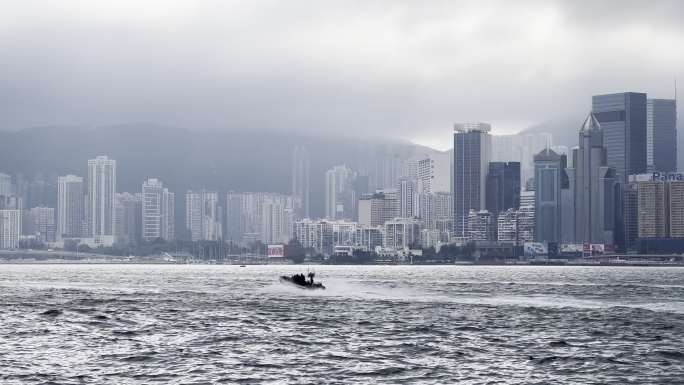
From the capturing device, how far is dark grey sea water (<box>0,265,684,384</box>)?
178 ft

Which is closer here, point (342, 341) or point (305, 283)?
point (342, 341)

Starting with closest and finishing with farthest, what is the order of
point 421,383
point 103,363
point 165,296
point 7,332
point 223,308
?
point 421,383, point 103,363, point 7,332, point 223,308, point 165,296

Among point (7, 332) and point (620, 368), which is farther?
point (7, 332)

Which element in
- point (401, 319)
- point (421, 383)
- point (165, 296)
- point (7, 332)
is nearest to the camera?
point (421, 383)

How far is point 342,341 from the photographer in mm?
69438

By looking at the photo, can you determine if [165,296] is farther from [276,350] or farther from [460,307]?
[276,350]

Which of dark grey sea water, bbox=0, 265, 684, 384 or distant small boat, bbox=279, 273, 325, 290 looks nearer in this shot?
dark grey sea water, bbox=0, 265, 684, 384

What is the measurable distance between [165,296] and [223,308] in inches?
1004

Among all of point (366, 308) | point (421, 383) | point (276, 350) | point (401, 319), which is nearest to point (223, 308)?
point (366, 308)

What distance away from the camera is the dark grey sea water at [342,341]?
5428cm

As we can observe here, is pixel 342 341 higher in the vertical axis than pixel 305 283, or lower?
lower

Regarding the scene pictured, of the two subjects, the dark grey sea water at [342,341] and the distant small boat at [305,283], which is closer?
the dark grey sea water at [342,341]

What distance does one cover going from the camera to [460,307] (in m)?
103

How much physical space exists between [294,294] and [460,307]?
3145 cm
